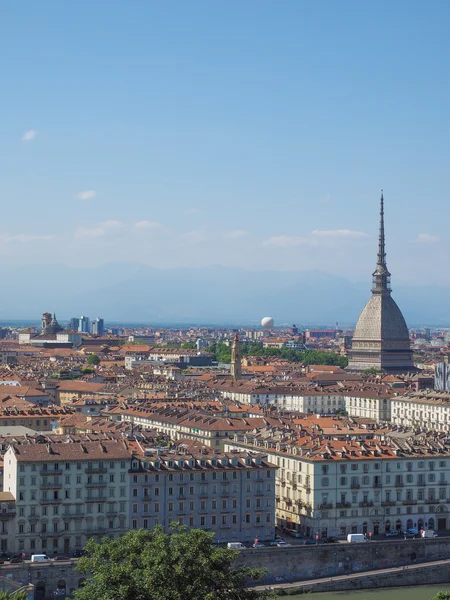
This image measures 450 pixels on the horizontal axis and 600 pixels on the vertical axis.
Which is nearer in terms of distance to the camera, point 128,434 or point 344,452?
point 344,452

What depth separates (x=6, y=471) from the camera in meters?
51.8

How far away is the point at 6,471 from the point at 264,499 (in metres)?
10.7

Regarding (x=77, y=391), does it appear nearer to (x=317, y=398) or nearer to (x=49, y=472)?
(x=317, y=398)

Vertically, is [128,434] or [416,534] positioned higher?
[128,434]

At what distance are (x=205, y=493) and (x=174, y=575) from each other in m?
18.4

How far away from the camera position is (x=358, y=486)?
186ft

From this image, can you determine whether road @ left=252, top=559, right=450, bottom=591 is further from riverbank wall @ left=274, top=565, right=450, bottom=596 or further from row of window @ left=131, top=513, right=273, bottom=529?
row of window @ left=131, top=513, right=273, bottom=529

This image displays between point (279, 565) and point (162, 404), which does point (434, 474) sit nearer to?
point (279, 565)

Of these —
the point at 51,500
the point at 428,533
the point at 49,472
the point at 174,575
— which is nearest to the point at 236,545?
the point at 51,500

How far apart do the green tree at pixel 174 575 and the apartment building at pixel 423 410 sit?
5693 cm

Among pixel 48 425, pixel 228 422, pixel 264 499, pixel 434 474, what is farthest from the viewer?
pixel 48 425

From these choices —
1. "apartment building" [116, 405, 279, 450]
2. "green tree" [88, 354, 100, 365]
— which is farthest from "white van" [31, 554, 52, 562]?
"green tree" [88, 354, 100, 365]

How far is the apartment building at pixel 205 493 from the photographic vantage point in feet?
172

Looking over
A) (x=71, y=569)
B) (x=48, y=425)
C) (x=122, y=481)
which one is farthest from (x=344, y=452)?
(x=48, y=425)
